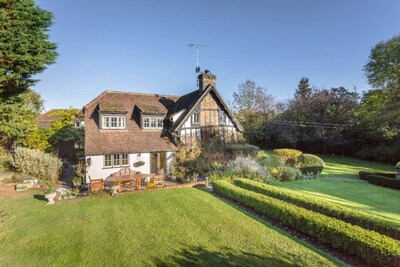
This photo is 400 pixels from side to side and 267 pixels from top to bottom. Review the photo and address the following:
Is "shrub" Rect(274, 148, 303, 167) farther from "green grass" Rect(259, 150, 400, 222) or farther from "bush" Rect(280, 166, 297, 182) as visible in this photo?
"green grass" Rect(259, 150, 400, 222)

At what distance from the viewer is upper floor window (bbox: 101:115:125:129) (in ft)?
58.9

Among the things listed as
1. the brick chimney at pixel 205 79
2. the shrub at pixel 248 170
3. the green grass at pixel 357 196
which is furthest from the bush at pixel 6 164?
the green grass at pixel 357 196

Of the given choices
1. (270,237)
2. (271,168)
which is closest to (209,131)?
(271,168)

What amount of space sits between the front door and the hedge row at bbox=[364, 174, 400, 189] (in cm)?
1839

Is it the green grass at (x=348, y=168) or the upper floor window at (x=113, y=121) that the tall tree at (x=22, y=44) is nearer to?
the upper floor window at (x=113, y=121)

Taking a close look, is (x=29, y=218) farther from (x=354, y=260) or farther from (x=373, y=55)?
(x=373, y=55)

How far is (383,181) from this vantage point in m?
18.2

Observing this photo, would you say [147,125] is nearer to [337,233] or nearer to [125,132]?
[125,132]

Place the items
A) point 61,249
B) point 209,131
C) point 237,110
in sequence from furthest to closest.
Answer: point 237,110, point 209,131, point 61,249

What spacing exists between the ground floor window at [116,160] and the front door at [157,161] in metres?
2.09

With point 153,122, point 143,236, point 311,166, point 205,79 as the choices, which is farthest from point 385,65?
point 143,236

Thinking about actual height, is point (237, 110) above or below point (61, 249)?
above

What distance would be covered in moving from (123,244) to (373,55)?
33.7m

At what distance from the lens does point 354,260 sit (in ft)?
21.8
